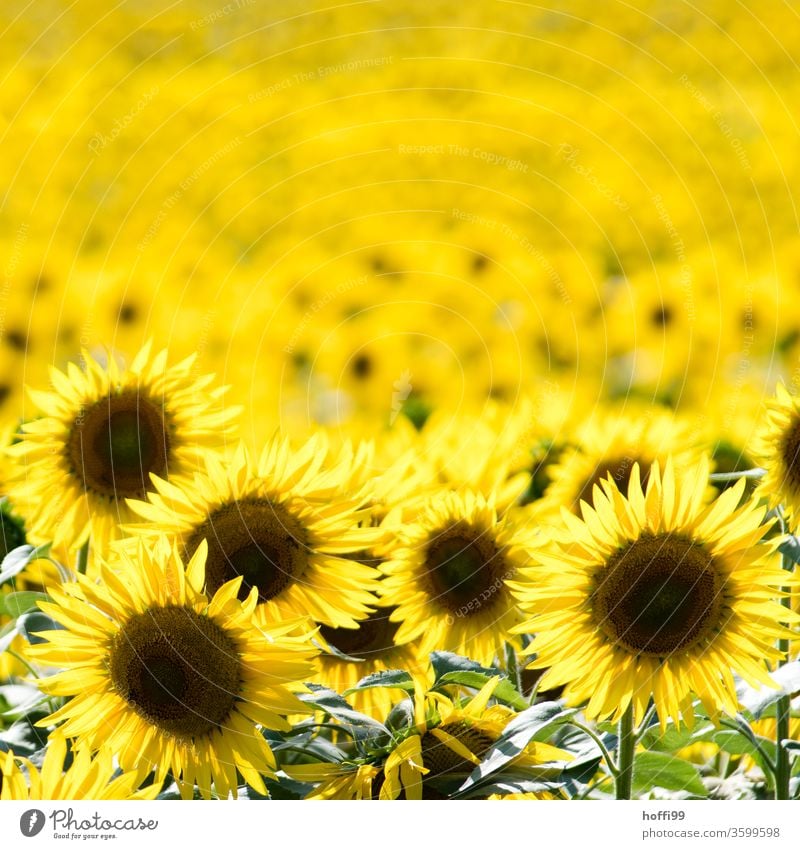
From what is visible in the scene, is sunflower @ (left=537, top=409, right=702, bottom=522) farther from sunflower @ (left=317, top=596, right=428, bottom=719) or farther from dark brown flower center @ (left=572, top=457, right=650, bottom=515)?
sunflower @ (left=317, top=596, right=428, bottom=719)

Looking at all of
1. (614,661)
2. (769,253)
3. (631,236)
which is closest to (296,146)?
(631,236)

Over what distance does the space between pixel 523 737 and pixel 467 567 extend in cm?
14

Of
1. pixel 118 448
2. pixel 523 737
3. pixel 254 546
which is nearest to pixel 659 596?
pixel 523 737

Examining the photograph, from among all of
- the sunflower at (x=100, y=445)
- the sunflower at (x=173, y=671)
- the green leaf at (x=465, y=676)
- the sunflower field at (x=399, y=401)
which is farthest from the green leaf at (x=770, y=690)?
the sunflower at (x=100, y=445)

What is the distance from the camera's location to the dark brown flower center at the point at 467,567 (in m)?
0.60

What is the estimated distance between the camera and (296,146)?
883 millimetres

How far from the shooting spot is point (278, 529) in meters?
0.58

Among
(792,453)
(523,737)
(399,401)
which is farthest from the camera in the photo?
(399,401)

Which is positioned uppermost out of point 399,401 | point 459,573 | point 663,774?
point 399,401

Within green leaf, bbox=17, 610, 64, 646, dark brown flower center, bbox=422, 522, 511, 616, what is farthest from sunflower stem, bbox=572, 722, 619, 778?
green leaf, bbox=17, 610, 64, 646

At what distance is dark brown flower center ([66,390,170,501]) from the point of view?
0.62 m

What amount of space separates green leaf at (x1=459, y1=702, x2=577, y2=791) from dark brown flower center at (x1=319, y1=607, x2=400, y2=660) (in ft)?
0.35

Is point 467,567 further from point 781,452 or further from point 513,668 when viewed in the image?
point 781,452
